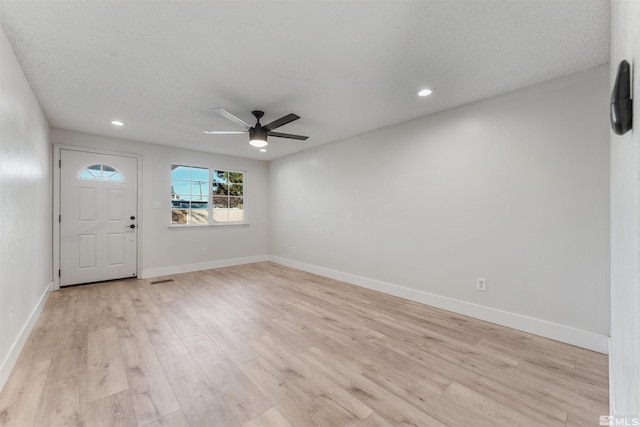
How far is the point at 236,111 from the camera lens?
3.15 meters

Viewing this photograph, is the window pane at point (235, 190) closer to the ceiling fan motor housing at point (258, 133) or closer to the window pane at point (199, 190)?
the window pane at point (199, 190)

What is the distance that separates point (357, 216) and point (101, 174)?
14.1 ft

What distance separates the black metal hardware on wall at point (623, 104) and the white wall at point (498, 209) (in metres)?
2.17

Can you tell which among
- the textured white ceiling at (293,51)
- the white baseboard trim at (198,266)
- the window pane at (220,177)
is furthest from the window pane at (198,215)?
the textured white ceiling at (293,51)

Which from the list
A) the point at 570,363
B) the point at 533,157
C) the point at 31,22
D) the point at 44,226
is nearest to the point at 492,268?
the point at 570,363

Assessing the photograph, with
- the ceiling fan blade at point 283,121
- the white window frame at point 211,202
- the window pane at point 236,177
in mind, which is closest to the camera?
the ceiling fan blade at point 283,121

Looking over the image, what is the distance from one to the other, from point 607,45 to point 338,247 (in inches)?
145

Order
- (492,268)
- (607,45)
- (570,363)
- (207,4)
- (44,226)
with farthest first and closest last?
(44,226), (492,268), (570,363), (607,45), (207,4)

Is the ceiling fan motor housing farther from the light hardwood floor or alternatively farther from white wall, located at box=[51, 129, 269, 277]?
white wall, located at box=[51, 129, 269, 277]

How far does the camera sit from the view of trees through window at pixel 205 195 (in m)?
5.07

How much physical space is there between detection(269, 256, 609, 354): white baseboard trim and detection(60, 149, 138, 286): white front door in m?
3.96

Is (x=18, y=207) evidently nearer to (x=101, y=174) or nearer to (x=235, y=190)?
(x=101, y=174)

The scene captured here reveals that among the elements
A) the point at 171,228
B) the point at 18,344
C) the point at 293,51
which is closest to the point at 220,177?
the point at 171,228

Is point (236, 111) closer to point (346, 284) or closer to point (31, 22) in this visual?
point (31, 22)
